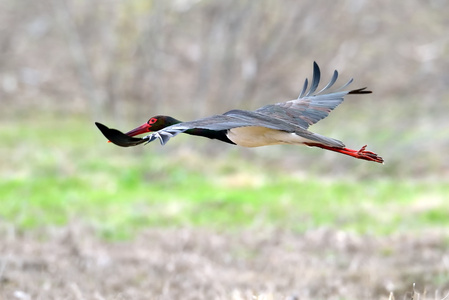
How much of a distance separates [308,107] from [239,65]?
15.1m

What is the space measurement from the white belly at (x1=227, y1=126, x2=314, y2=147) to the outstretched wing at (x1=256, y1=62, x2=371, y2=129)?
46 centimetres

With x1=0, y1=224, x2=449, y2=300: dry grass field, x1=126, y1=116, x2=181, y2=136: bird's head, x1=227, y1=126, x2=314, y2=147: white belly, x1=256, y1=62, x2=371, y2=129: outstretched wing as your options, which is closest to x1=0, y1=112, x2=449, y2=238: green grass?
x1=0, y1=224, x2=449, y2=300: dry grass field

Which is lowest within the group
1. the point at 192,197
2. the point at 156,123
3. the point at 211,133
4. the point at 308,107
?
the point at 211,133

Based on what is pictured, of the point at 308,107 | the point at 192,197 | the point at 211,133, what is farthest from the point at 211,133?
the point at 192,197

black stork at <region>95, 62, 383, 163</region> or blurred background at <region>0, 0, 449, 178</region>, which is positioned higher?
blurred background at <region>0, 0, 449, 178</region>

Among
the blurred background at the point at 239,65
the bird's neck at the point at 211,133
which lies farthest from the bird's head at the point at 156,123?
the blurred background at the point at 239,65

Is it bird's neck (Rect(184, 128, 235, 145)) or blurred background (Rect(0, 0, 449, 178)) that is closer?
bird's neck (Rect(184, 128, 235, 145))

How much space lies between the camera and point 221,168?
1367 centimetres

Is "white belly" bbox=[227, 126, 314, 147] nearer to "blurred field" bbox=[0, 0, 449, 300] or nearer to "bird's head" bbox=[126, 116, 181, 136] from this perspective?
"bird's head" bbox=[126, 116, 181, 136]

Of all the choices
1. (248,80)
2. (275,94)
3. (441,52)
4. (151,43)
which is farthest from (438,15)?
(151,43)

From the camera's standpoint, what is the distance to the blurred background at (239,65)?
55.0 feet

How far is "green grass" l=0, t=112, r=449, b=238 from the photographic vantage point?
9.41m

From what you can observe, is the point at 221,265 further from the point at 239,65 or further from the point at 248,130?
the point at 239,65

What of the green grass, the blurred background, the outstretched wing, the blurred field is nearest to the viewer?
the outstretched wing
